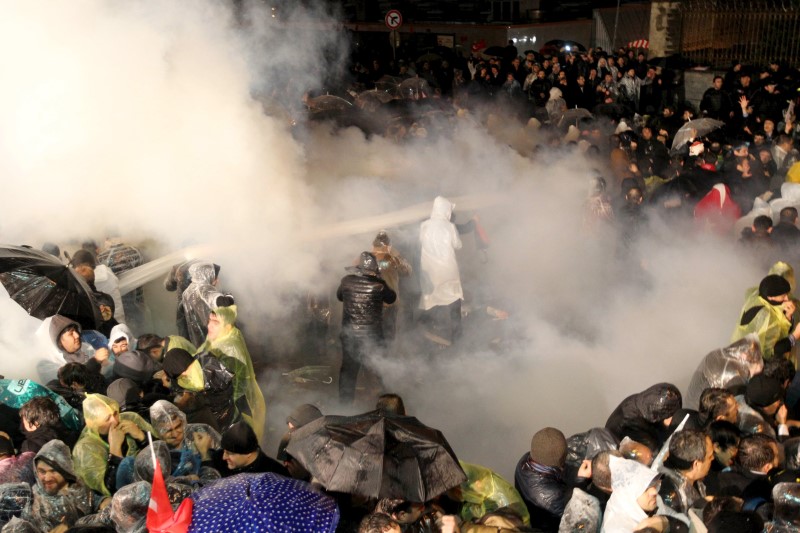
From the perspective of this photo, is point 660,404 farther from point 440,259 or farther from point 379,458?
point 440,259

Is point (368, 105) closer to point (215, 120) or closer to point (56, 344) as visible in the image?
point (215, 120)

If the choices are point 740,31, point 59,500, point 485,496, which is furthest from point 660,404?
point 740,31

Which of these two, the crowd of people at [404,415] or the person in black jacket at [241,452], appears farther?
the person in black jacket at [241,452]

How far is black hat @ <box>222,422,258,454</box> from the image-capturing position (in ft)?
13.2

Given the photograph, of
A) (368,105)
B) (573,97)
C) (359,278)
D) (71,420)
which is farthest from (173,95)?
(573,97)

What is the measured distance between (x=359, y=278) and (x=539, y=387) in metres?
1.70

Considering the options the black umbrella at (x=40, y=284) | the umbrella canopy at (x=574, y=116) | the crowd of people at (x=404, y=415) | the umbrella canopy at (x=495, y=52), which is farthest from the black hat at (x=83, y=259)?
the umbrella canopy at (x=495, y=52)

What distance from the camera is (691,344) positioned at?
692 cm

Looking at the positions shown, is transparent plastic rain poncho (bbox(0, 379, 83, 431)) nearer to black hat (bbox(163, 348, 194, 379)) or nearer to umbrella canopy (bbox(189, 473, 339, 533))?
black hat (bbox(163, 348, 194, 379))

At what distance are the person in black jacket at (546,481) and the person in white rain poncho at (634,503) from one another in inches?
18.2

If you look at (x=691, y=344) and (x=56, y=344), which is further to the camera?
(x=691, y=344)

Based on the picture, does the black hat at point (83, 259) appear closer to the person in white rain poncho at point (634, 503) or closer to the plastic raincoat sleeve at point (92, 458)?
the plastic raincoat sleeve at point (92, 458)

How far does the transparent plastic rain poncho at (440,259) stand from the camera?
23.3ft

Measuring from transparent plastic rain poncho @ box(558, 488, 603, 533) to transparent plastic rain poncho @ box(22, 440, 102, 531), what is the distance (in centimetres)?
209
